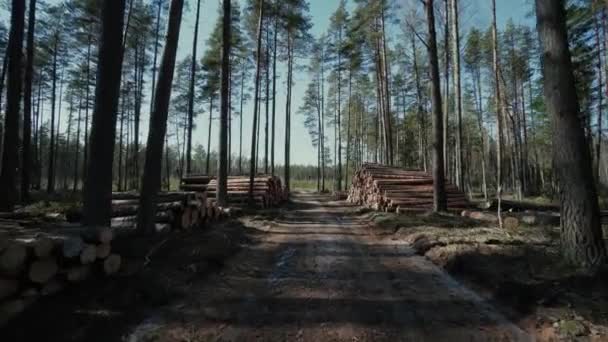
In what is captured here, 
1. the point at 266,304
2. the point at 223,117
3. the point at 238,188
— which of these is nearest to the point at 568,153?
the point at 266,304

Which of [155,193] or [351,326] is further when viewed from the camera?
[155,193]

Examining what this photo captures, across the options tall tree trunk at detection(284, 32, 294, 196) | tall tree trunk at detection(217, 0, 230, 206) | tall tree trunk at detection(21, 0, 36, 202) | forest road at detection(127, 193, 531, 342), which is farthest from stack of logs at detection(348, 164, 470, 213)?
tall tree trunk at detection(21, 0, 36, 202)

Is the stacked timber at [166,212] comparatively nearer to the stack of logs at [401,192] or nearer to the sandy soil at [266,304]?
the sandy soil at [266,304]

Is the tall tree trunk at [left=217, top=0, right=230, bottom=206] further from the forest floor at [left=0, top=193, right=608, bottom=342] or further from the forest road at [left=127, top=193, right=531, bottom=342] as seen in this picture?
the forest road at [left=127, top=193, right=531, bottom=342]

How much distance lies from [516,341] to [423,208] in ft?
32.8

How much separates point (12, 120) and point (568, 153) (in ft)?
40.8

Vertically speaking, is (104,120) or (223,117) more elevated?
(223,117)

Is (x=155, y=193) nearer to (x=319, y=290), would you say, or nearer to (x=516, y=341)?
(x=319, y=290)

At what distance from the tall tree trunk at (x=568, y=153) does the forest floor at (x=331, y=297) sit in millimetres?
425

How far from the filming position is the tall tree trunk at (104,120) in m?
4.85

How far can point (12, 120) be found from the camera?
28.3 ft

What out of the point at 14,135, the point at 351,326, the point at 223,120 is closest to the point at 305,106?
the point at 223,120

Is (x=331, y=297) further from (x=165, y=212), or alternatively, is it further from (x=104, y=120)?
(x=165, y=212)

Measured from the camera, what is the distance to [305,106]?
1473 inches
